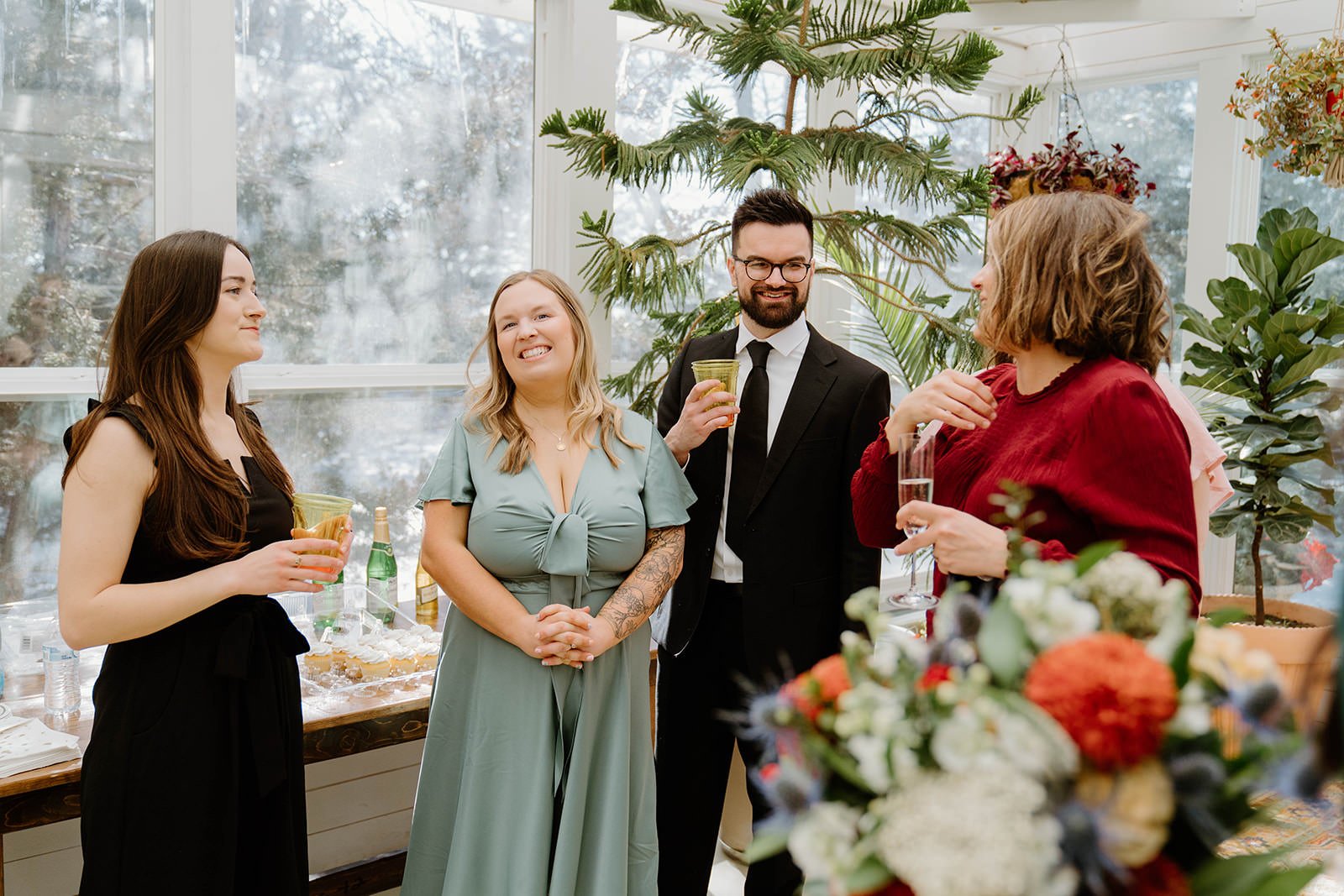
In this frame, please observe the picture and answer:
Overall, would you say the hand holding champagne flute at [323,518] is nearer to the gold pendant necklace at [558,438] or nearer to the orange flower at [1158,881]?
the gold pendant necklace at [558,438]

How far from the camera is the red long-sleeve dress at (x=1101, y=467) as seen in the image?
1395mm

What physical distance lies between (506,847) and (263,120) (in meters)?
2.03

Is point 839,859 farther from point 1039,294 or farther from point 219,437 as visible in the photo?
point 219,437

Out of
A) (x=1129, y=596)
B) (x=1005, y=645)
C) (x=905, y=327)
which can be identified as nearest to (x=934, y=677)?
(x=1005, y=645)

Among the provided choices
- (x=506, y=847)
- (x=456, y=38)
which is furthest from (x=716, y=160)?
(x=506, y=847)

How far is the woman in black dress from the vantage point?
170 centimetres

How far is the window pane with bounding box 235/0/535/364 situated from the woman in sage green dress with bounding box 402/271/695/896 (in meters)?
1.03

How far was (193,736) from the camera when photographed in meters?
1.76

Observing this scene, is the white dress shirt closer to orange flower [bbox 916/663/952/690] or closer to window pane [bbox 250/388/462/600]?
window pane [bbox 250/388/462/600]

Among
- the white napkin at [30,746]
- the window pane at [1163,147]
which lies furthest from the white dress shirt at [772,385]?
the window pane at [1163,147]

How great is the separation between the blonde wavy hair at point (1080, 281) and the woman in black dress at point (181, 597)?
1.14 m

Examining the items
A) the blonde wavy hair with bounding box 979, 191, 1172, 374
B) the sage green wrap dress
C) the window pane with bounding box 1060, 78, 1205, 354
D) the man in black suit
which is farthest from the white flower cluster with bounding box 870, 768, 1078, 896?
the window pane with bounding box 1060, 78, 1205, 354

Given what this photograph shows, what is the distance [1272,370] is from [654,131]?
2.26 meters

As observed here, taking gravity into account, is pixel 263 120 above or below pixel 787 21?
below
